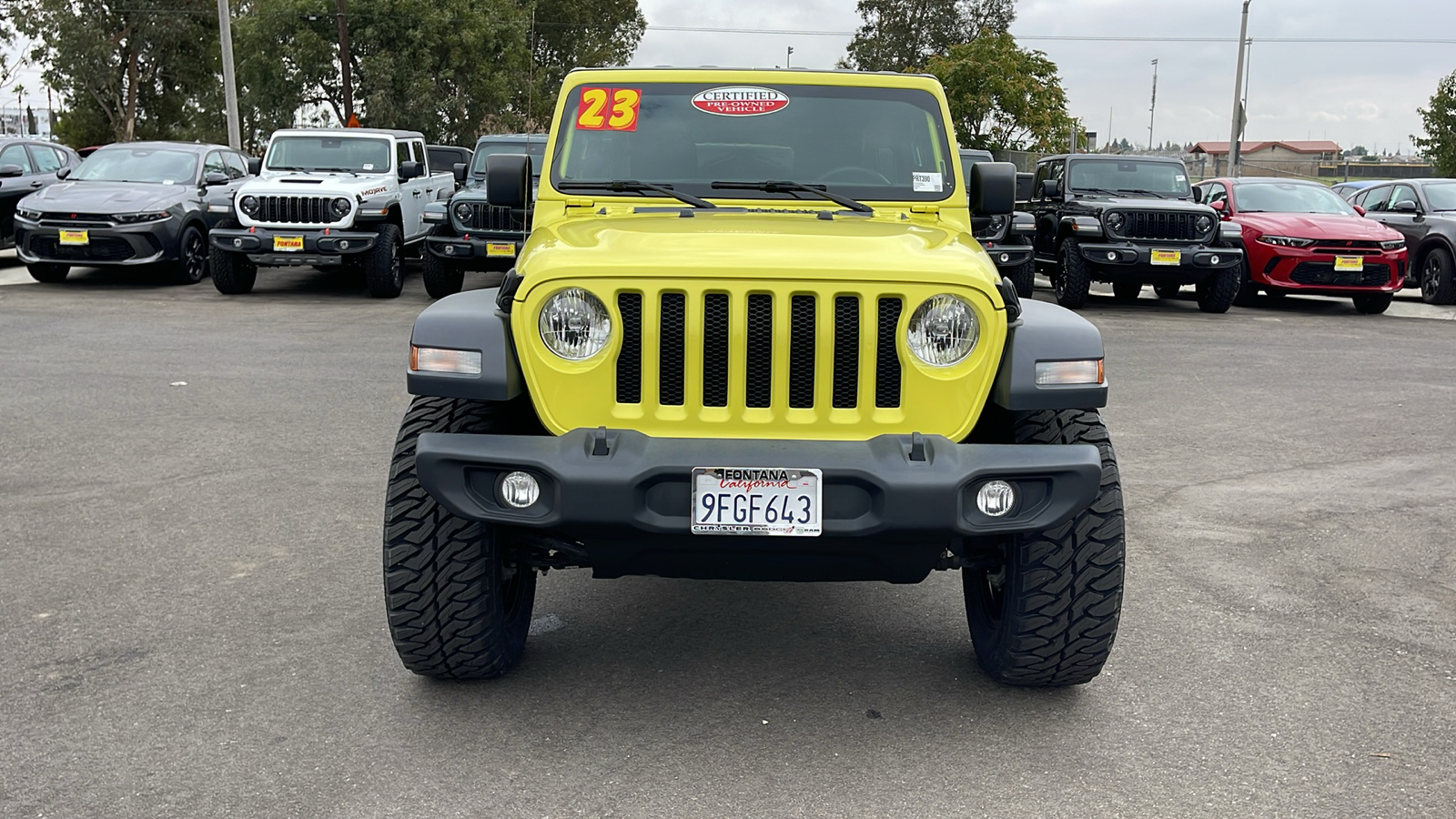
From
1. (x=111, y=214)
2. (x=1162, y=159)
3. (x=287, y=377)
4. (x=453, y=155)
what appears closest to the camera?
(x=287, y=377)

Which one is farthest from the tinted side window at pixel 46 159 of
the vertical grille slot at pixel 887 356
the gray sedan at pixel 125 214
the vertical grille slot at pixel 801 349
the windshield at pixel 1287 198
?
the vertical grille slot at pixel 887 356

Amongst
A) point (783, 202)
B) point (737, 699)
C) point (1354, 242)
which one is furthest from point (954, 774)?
point (1354, 242)

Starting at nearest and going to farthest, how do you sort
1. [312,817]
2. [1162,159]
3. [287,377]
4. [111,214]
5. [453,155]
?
1. [312,817]
2. [287,377]
3. [111,214]
4. [1162,159]
5. [453,155]

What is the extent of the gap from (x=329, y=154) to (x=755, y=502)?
523 inches

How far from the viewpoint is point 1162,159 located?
1612 cm

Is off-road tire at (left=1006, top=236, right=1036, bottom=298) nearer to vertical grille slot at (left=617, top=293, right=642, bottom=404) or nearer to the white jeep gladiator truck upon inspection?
the white jeep gladiator truck

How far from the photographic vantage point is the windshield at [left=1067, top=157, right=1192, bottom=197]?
15.8 m

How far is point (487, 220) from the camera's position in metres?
14.2

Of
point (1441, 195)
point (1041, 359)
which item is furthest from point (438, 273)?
point (1441, 195)

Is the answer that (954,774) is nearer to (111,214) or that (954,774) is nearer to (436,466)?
(436,466)

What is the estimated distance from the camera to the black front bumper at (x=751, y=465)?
3.26m

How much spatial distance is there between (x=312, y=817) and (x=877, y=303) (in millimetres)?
1844

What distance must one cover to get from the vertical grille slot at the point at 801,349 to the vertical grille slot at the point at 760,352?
0.18 feet

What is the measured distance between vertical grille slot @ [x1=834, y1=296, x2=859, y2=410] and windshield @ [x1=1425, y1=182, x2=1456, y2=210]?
16.4 metres
